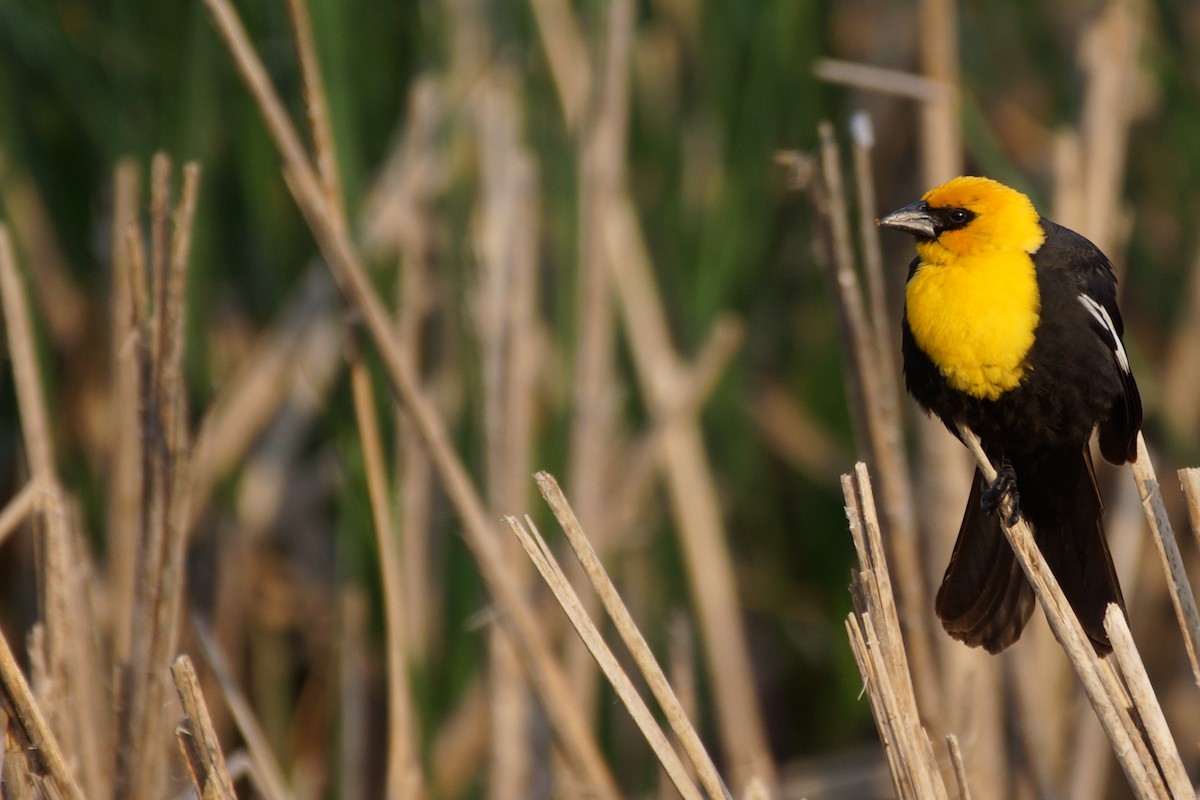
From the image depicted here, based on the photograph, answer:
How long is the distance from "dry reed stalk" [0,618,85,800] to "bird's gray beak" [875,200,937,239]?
1.28 meters

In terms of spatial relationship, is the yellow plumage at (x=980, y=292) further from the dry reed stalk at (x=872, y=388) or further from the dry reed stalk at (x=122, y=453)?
the dry reed stalk at (x=122, y=453)

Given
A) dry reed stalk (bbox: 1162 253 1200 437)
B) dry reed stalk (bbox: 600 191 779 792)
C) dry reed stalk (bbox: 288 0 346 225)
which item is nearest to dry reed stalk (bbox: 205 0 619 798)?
dry reed stalk (bbox: 288 0 346 225)

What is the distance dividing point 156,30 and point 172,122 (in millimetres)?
207

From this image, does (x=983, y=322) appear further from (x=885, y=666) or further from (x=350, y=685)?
(x=350, y=685)

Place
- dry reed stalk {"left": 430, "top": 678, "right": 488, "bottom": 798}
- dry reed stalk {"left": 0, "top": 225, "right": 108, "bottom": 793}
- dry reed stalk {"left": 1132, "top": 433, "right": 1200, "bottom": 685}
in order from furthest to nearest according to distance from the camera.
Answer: dry reed stalk {"left": 430, "top": 678, "right": 488, "bottom": 798} < dry reed stalk {"left": 0, "top": 225, "right": 108, "bottom": 793} < dry reed stalk {"left": 1132, "top": 433, "right": 1200, "bottom": 685}

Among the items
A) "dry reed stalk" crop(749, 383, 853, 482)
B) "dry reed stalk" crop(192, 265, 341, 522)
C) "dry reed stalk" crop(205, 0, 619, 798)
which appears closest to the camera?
"dry reed stalk" crop(205, 0, 619, 798)

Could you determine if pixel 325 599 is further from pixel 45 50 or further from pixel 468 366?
pixel 45 50

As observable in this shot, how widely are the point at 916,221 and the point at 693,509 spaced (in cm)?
101

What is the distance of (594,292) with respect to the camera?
252 centimetres

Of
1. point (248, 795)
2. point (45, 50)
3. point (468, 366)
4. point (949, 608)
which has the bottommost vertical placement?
point (248, 795)

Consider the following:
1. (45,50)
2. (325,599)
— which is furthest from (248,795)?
(45,50)

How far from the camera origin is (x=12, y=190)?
263 cm

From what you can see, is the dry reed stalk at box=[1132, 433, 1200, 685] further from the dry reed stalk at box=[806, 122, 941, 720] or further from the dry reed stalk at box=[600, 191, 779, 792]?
the dry reed stalk at box=[600, 191, 779, 792]

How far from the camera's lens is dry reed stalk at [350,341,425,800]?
77.4 inches
